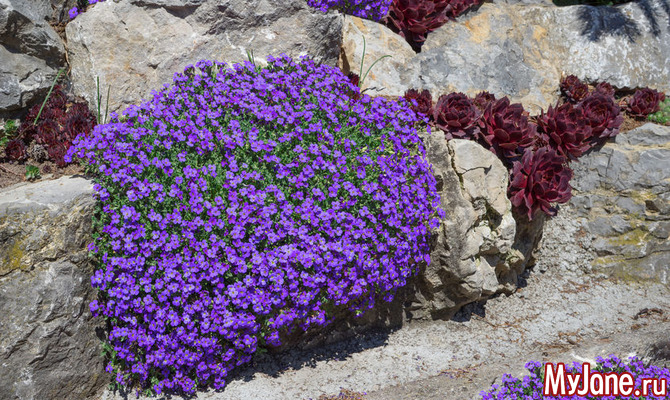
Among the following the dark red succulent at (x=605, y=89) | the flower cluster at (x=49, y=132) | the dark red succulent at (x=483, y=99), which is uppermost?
the flower cluster at (x=49, y=132)

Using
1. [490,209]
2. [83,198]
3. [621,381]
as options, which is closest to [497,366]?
[621,381]

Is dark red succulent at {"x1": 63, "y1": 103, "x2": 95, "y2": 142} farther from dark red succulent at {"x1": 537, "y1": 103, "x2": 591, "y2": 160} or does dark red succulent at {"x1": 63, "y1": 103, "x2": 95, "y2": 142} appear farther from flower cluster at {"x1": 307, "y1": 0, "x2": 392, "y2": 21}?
dark red succulent at {"x1": 537, "y1": 103, "x2": 591, "y2": 160}

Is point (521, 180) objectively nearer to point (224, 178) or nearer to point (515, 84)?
point (515, 84)

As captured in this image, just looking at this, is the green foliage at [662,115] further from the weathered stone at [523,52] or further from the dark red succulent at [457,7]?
the dark red succulent at [457,7]

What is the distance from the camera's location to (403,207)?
16.1 feet

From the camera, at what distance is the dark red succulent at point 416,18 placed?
718cm

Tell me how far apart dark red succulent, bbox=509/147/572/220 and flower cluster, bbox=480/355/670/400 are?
1.56 m

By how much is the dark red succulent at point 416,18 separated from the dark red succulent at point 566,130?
5.58 ft

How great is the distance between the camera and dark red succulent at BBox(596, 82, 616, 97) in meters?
7.05

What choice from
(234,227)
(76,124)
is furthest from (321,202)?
(76,124)

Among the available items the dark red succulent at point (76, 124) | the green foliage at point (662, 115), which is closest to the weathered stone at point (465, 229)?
the green foliage at point (662, 115)

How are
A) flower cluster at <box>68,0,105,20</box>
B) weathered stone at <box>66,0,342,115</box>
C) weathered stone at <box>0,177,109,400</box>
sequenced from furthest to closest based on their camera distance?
flower cluster at <box>68,0,105,20</box> → weathered stone at <box>66,0,342,115</box> → weathered stone at <box>0,177,109,400</box>

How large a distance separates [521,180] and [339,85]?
1873 mm

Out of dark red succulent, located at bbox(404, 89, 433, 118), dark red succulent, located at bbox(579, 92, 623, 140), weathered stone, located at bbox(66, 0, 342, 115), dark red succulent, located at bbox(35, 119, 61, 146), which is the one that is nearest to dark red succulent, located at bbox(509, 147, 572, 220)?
dark red succulent, located at bbox(579, 92, 623, 140)
